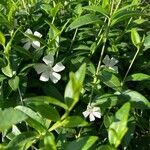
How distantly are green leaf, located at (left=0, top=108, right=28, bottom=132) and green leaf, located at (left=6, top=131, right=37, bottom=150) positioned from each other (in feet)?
0.26

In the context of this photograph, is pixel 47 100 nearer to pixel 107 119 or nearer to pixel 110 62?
pixel 107 119

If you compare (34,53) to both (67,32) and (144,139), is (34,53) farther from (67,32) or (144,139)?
(144,139)

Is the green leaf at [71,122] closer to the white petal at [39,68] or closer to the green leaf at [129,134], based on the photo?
the green leaf at [129,134]

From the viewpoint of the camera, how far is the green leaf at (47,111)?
1.05 m

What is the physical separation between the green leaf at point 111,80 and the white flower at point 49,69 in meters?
0.14

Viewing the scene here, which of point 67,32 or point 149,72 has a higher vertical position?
point 67,32

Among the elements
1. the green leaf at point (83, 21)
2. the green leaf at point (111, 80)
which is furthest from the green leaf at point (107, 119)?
the green leaf at point (83, 21)

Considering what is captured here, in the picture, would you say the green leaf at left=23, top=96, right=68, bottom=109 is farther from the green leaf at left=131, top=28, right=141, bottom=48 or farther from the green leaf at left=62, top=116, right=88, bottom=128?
the green leaf at left=131, top=28, right=141, bottom=48

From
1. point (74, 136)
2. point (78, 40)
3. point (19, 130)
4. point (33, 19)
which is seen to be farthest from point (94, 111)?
point (33, 19)

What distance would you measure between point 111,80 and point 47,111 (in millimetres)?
383

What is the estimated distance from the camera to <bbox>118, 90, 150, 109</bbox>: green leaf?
1347 millimetres

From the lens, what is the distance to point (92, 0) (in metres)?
1.84

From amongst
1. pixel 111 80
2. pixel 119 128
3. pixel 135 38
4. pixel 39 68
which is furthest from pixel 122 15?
pixel 119 128

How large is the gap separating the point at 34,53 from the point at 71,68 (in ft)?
0.44
